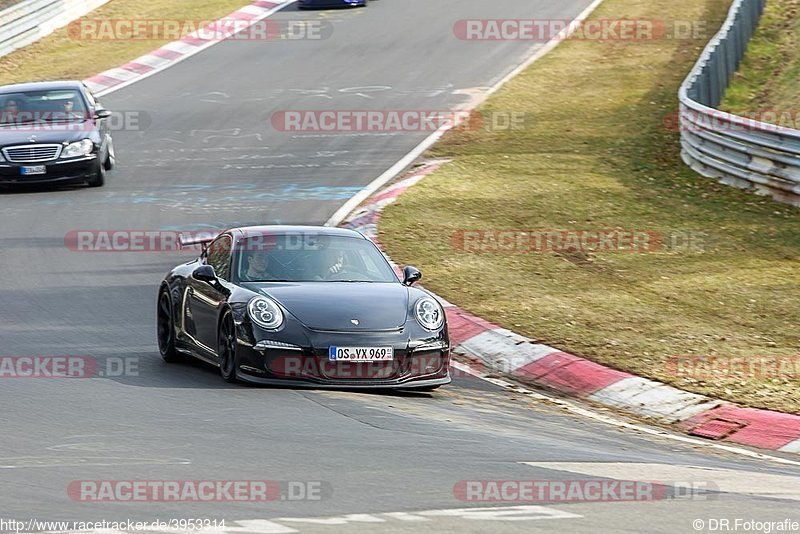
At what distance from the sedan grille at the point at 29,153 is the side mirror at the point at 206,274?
10556 millimetres

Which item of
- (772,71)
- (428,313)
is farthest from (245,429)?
(772,71)

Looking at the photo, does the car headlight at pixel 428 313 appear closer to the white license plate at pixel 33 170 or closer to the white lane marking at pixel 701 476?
the white lane marking at pixel 701 476

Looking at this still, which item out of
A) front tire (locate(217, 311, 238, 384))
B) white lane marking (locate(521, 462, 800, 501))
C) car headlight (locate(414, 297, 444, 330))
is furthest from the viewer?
car headlight (locate(414, 297, 444, 330))

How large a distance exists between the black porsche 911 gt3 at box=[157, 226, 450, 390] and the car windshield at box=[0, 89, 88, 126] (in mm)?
10914

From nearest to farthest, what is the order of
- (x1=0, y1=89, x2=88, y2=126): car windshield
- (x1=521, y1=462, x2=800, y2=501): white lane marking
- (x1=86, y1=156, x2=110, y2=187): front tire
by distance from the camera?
(x1=521, y1=462, x2=800, y2=501): white lane marking
(x1=86, y1=156, x2=110, y2=187): front tire
(x1=0, y1=89, x2=88, y2=126): car windshield

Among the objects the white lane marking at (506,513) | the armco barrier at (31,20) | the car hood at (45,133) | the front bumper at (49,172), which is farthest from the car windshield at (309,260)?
the armco barrier at (31,20)

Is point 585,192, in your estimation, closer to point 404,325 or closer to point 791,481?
point 404,325

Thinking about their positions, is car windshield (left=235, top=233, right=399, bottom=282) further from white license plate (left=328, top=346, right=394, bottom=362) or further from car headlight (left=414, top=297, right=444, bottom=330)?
white license plate (left=328, top=346, right=394, bottom=362)

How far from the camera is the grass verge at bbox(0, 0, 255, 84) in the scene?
32.1 m

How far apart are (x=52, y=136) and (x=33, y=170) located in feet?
2.13

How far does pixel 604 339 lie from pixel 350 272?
2.40m

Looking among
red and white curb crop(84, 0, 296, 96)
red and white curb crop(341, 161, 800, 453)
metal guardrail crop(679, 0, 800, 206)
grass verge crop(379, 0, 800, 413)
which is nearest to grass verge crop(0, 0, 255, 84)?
red and white curb crop(84, 0, 296, 96)

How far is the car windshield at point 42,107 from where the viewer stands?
2203 centimetres

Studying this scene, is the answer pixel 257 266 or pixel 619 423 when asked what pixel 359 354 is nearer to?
pixel 257 266
